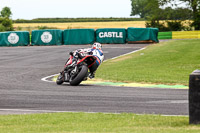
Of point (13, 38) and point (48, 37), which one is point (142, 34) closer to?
point (48, 37)

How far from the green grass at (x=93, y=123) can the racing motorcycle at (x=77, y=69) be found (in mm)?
5853

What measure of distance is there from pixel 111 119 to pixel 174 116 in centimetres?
145

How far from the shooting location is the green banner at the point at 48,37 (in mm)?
49344

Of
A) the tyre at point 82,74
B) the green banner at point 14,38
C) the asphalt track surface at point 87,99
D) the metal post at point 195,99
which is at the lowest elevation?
the green banner at point 14,38

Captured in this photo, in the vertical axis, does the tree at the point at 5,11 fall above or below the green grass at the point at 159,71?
above

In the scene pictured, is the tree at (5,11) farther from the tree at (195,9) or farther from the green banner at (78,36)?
the green banner at (78,36)

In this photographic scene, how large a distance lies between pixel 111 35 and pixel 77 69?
32665 mm

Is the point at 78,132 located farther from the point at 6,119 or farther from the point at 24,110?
the point at 24,110

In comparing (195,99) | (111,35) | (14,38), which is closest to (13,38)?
(14,38)

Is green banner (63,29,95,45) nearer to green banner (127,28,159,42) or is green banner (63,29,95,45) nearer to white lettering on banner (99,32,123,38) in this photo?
white lettering on banner (99,32,123,38)

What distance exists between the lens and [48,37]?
4953 centimetres

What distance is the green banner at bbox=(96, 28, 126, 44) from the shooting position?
48.5 m

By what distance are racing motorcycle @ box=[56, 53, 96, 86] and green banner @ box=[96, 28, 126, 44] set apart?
3188 centimetres

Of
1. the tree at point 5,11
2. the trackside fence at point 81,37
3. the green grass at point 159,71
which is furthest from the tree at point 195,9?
the tree at point 5,11
